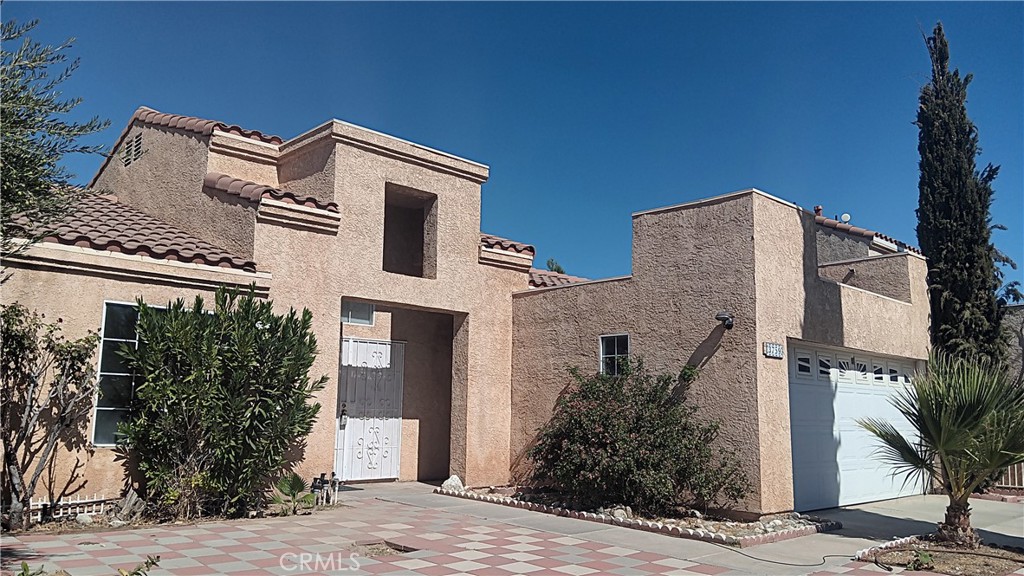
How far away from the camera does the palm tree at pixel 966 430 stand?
9516 mm

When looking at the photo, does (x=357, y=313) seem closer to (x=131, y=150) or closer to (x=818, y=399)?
(x=131, y=150)

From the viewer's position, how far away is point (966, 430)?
9.59m

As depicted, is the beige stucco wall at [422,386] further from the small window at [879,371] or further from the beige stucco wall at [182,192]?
the small window at [879,371]

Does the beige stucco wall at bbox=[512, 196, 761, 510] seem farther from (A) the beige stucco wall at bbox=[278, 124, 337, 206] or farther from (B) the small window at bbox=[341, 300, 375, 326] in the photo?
(A) the beige stucco wall at bbox=[278, 124, 337, 206]

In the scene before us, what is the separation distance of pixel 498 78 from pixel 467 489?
32.3 feet

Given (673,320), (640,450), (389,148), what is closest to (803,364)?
(673,320)

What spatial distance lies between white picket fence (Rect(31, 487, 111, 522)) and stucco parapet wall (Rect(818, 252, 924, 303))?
13506 millimetres

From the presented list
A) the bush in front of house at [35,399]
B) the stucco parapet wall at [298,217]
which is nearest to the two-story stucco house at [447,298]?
the stucco parapet wall at [298,217]

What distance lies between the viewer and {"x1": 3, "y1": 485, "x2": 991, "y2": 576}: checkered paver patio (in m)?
7.72

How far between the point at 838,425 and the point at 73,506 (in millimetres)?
12451

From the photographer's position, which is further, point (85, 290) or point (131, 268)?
point (131, 268)

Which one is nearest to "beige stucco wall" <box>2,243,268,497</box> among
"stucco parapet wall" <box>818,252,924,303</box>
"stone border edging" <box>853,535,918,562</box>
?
"stone border edging" <box>853,535,918,562</box>

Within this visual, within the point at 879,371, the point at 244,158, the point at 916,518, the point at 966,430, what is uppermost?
the point at 244,158

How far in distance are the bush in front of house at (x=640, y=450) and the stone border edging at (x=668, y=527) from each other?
494mm
